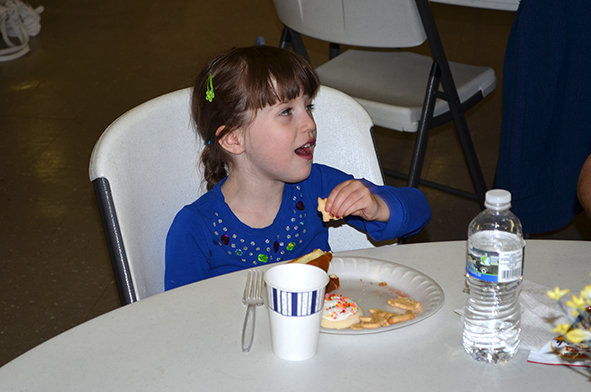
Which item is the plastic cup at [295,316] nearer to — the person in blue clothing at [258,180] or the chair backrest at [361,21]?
the person in blue clothing at [258,180]

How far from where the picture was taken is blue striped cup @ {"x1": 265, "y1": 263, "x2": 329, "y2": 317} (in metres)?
0.73

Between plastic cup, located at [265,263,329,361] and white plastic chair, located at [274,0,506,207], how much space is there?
1204mm

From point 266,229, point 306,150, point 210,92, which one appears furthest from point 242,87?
point 266,229

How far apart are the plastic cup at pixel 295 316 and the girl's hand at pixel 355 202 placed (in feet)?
1.11

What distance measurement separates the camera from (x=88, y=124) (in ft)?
10.7

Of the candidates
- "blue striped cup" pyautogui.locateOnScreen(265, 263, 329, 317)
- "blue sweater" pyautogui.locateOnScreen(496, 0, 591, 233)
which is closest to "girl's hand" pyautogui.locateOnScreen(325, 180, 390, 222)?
"blue striped cup" pyautogui.locateOnScreen(265, 263, 329, 317)

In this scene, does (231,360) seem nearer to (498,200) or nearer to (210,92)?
(498,200)

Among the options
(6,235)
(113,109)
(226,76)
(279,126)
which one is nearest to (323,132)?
(279,126)

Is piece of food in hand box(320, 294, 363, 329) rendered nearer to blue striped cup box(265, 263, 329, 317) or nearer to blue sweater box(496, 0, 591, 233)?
blue striped cup box(265, 263, 329, 317)

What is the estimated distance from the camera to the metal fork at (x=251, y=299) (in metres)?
0.79

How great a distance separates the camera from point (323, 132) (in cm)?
132

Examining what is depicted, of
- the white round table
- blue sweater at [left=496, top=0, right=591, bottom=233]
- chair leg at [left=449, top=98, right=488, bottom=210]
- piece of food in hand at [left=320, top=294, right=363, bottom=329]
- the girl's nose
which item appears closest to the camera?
the white round table

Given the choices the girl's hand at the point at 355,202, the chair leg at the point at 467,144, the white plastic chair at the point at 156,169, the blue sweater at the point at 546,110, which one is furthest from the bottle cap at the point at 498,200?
the chair leg at the point at 467,144

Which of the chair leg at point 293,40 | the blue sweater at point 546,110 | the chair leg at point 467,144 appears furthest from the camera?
the chair leg at point 293,40
